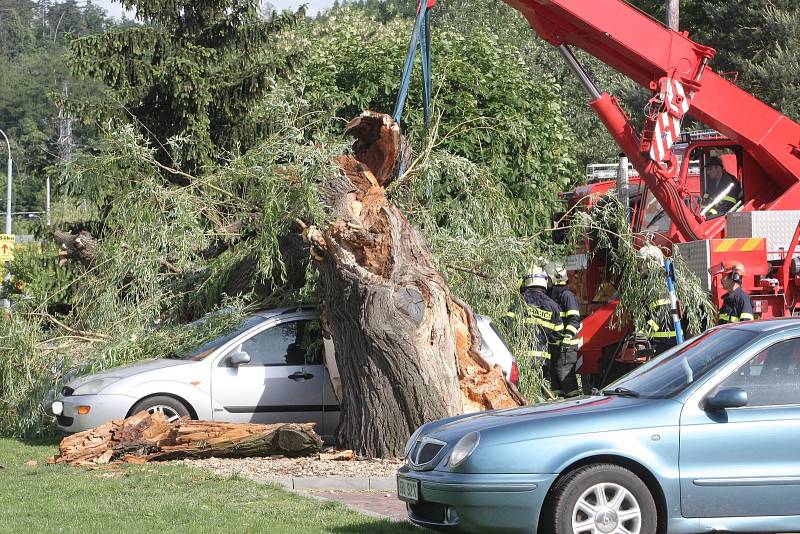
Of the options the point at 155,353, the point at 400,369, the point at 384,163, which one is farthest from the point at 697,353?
the point at 155,353

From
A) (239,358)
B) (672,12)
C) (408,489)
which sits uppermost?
(672,12)

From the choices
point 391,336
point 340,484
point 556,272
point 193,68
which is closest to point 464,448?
point 340,484

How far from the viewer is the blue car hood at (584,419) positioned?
245 inches

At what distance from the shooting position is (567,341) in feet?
45.2

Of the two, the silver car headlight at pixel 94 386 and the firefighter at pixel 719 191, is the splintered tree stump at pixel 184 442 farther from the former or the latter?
the firefighter at pixel 719 191

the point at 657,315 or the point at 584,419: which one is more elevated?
the point at 657,315

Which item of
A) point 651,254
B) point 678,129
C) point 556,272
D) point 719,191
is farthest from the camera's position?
point 719,191

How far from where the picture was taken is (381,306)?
9.84m

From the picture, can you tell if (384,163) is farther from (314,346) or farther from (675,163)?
(675,163)

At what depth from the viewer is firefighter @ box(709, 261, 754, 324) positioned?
12531mm

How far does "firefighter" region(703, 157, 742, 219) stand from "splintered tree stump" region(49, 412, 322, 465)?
694cm

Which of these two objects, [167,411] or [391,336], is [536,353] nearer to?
[391,336]

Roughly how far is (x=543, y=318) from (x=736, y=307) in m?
2.14

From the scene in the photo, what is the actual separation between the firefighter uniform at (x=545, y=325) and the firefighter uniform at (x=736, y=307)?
1.92m
